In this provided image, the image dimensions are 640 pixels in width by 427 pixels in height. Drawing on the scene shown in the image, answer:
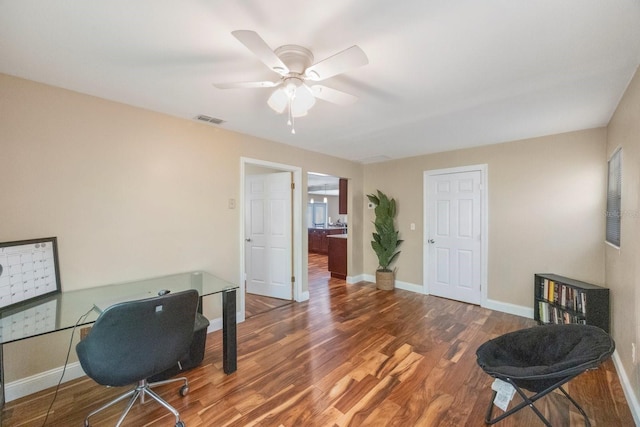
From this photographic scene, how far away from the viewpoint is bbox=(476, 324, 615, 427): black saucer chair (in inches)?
52.9

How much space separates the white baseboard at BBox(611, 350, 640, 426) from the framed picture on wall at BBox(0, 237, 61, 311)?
4.13m

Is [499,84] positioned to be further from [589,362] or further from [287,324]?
[287,324]

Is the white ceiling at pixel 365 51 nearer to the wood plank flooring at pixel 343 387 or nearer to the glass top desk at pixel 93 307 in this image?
the glass top desk at pixel 93 307

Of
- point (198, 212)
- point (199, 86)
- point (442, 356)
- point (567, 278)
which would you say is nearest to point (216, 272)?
point (198, 212)

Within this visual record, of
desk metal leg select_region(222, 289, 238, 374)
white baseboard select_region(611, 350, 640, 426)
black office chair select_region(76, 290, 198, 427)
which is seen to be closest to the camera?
black office chair select_region(76, 290, 198, 427)

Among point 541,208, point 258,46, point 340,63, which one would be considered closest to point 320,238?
point 541,208

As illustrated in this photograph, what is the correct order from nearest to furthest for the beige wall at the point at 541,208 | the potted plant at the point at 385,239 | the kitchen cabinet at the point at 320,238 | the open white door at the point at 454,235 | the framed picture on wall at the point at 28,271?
the framed picture on wall at the point at 28,271
the beige wall at the point at 541,208
the open white door at the point at 454,235
the potted plant at the point at 385,239
the kitchen cabinet at the point at 320,238

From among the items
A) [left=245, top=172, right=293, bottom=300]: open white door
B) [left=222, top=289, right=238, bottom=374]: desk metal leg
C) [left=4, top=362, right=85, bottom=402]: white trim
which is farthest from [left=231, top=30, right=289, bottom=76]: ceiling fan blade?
[left=4, top=362, right=85, bottom=402]: white trim

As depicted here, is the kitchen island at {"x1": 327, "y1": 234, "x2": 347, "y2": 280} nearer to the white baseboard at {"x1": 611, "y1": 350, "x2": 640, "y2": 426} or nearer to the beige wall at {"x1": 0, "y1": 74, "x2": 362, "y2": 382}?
the beige wall at {"x1": 0, "y1": 74, "x2": 362, "y2": 382}

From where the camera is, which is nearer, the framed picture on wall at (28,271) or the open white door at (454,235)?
the framed picture on wall at (28,271)

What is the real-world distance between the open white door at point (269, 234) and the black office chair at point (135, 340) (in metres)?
2.36

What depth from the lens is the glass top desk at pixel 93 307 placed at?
5.01ft

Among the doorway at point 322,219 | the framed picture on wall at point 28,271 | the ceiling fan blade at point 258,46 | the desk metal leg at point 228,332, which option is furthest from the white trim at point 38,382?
the doorway at point 322,219

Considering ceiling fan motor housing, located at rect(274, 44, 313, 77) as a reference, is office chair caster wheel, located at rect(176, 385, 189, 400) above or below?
below
